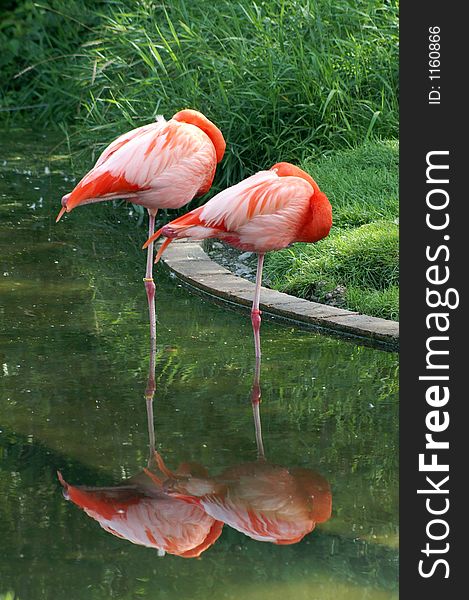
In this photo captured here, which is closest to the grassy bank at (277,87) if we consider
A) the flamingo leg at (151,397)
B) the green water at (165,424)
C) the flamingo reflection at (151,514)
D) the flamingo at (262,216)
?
the green water at (165,424)

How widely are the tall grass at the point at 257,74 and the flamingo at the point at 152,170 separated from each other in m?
2.24

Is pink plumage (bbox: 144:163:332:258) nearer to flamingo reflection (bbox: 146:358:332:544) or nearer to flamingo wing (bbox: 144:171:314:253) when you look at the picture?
flamingo wing (bbox: 144:171:314:253)

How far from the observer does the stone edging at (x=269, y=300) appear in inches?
Answer: 234

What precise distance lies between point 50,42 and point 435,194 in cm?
799

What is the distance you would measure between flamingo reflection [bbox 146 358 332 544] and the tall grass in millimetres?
4152

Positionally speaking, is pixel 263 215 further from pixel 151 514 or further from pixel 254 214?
pixel 151 514

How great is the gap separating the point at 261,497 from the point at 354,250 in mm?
2824

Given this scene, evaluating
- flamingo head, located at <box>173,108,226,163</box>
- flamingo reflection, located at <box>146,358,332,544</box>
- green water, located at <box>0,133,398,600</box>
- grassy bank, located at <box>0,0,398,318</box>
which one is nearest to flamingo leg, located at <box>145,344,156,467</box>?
green water, located at <box>0,133,398,600</box>

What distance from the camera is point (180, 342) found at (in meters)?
5.89

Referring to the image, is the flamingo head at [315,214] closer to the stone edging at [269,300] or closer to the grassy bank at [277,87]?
the stone edging at [269,300]

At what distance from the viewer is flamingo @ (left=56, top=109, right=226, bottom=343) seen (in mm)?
5844

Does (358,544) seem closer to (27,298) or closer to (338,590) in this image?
(338,590)

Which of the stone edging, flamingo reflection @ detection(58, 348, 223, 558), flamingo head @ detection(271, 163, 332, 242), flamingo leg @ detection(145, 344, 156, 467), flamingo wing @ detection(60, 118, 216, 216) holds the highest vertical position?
flamingo wing @ detection(60, 118, 216, 216)

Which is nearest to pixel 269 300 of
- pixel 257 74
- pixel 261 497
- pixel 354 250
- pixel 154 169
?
pixel 354 250
